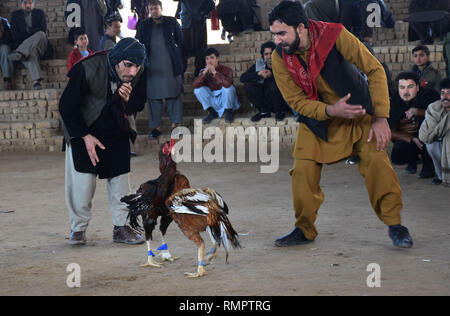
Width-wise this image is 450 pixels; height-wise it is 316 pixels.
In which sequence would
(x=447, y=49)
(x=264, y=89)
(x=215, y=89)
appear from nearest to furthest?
(x=447, y=49) < (x=264, y=89) < (x=215, y=89)

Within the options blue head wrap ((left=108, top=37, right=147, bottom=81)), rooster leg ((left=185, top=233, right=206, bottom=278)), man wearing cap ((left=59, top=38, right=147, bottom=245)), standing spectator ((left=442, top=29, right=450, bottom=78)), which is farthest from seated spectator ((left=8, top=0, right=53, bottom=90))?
rooster leg ((left=185, top=233, right=206, bottom=278))

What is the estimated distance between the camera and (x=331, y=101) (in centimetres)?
492

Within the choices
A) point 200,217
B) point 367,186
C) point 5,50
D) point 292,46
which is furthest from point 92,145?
point 5,50

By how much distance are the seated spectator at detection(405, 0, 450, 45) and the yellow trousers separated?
20.7 feet

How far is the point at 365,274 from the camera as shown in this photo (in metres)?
4.27

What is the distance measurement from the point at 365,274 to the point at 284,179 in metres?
3.96

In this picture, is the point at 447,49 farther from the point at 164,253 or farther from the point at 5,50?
the point at 5,50

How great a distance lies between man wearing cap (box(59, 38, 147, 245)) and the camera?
5.18 meters

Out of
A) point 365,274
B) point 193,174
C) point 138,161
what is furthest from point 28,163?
point 365,274

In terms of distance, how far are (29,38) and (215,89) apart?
3.62m

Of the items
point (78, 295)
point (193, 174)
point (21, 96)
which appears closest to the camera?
point (78, 295)

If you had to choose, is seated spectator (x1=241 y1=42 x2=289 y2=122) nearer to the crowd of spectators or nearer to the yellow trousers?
the crowd of spectators

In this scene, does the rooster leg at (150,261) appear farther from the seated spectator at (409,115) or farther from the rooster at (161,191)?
the seated spectator at (409,115)
